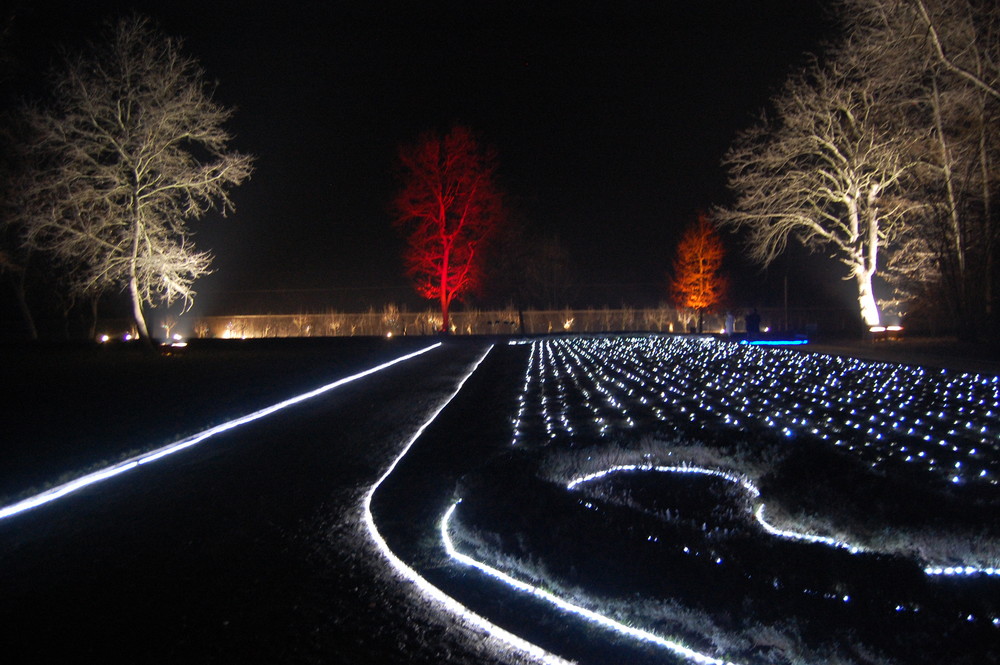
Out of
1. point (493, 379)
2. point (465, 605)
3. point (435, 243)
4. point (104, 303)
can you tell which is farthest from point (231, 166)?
point (104, 303)

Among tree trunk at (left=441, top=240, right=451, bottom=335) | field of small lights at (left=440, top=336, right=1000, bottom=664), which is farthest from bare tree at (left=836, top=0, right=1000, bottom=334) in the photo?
tree trunk at (left=441, top=240, right=451, bottom=335)

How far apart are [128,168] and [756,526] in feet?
79.6

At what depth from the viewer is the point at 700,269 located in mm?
44594

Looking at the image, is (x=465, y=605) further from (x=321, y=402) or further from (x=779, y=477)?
(x=321, y=402)

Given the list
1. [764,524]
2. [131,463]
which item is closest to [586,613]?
[764,524]

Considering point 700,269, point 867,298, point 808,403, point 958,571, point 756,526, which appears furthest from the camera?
point 700,269

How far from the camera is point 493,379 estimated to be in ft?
50.1

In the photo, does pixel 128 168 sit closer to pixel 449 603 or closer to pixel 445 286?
pixel 445 286

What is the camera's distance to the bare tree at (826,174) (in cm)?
2550

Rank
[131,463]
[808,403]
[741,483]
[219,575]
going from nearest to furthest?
[219,575] < [741,483] < [131,463] < [808,403]

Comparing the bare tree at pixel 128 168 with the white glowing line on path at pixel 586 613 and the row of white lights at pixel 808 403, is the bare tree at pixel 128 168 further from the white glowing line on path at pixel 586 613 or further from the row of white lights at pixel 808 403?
the white glowing line on path at pixel 586 613

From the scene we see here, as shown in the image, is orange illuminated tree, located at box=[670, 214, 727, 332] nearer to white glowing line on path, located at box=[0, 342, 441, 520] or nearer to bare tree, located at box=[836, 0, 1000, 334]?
bare tree, located at box=[836, 0, 1000, 334]

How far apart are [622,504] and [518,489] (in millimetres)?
883

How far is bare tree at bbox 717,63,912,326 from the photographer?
1004 inches
